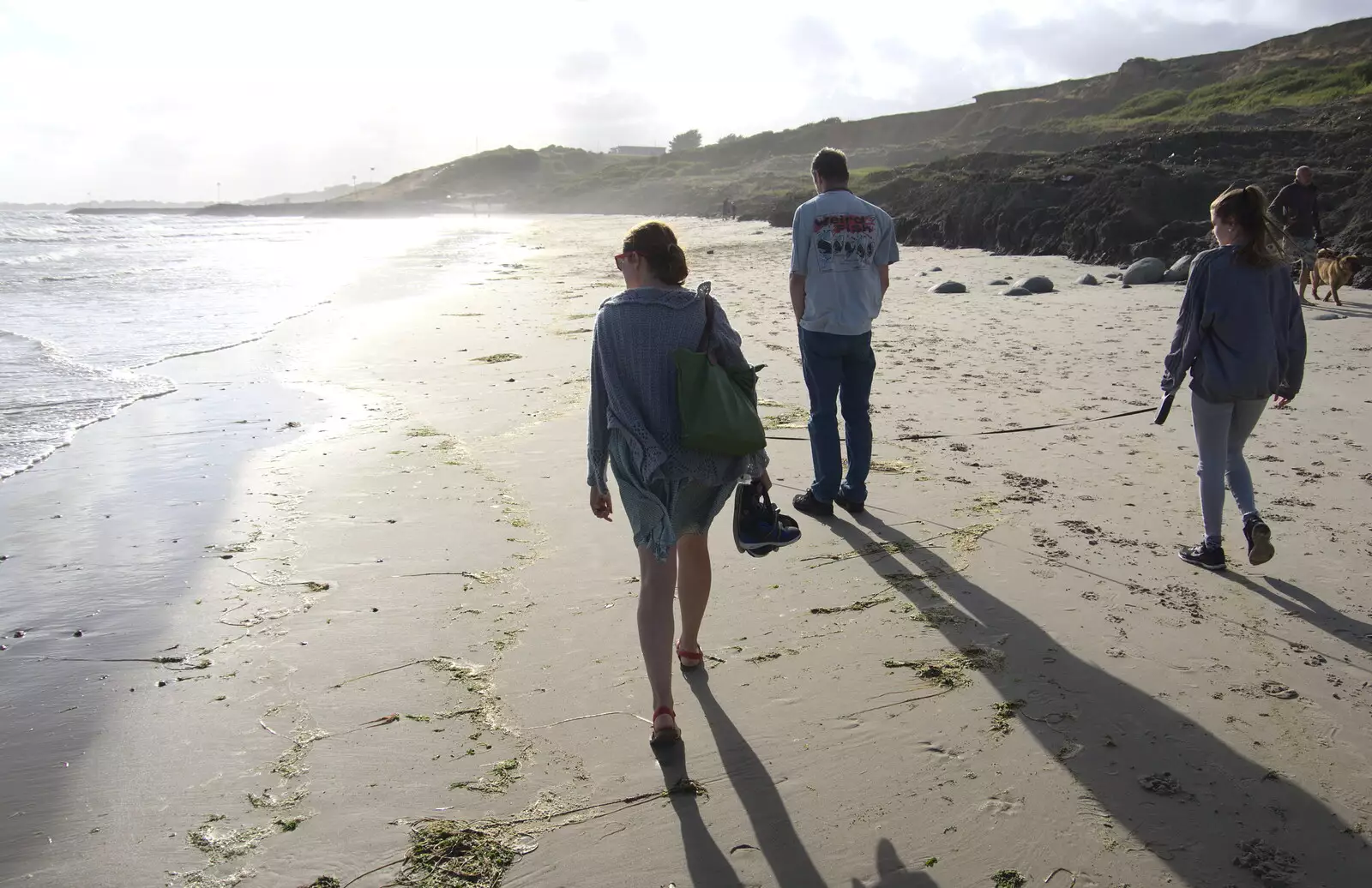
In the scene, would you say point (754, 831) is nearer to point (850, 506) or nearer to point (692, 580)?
point (692, 580)

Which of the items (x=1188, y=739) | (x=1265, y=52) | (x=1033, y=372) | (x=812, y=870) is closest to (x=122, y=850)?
(x=812, y=870)

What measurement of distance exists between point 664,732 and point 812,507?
2.37m

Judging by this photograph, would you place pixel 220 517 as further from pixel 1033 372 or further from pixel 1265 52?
pixel 1265 52

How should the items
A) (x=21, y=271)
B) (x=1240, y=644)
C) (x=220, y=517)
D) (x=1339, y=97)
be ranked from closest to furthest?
(x=1240, y=644) < (x=220, y=517) < (x=21, y=271) < (x=1339, y=97)

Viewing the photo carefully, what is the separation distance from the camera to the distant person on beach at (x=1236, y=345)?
13.7ft

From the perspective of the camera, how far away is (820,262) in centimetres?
511

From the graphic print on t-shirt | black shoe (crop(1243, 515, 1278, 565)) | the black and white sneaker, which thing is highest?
the graphic print on t-shirt

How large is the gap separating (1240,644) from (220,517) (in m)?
5.08

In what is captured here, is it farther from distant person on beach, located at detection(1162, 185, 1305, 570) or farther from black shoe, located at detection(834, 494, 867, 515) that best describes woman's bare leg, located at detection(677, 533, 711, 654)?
distant person on beach, located at detection(1162, 185, 1305, 570)

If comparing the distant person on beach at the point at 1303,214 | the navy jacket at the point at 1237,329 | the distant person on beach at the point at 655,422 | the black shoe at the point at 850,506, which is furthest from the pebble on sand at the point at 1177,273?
the distant person on beach at the point at 655,422

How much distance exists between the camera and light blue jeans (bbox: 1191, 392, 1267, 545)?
432 cm

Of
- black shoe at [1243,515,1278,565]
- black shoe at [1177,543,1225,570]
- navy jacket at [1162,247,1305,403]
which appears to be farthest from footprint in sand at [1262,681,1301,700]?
navy jacket at [1162,247,1305,403]

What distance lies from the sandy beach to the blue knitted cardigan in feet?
2.94

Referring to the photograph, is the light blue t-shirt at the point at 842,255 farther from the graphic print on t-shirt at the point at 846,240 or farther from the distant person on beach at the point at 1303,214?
the distant person on beach at the point at 1303,214
